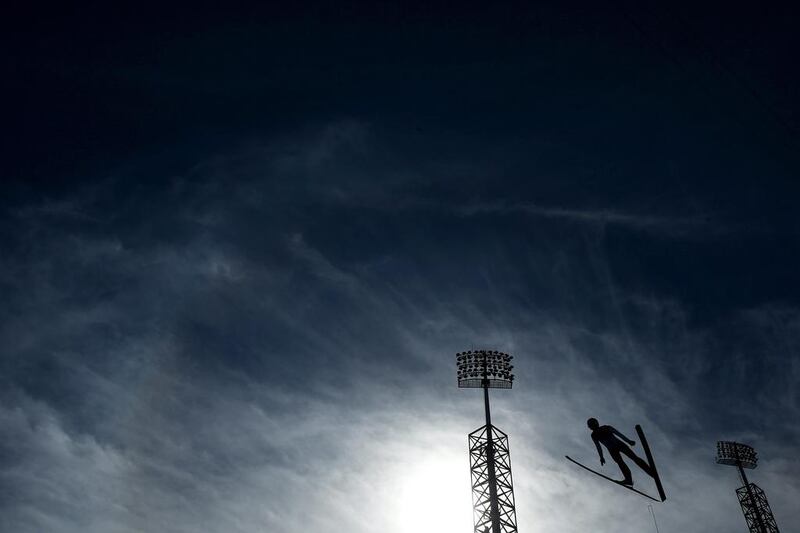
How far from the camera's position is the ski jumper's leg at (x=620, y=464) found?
46.7 feet

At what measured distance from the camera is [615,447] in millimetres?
14188

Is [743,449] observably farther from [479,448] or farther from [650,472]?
[650,472]

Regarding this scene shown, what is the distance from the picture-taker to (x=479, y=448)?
99.6 ft

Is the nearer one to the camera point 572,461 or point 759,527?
point 572,461

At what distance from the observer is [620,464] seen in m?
14.3

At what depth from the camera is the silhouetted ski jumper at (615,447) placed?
14.1 metres

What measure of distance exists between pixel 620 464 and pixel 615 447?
60 cm

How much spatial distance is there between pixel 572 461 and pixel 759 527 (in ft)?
115

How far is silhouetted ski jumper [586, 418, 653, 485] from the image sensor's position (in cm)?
1405

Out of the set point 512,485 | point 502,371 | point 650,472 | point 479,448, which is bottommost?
point 650,472

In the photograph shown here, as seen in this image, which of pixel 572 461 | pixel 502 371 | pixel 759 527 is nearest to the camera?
pixel 572 461

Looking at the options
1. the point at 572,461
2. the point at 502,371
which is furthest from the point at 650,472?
the point at 502,371

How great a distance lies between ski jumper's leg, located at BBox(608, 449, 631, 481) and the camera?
1423 centimetres

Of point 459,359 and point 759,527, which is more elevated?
point 459,359
